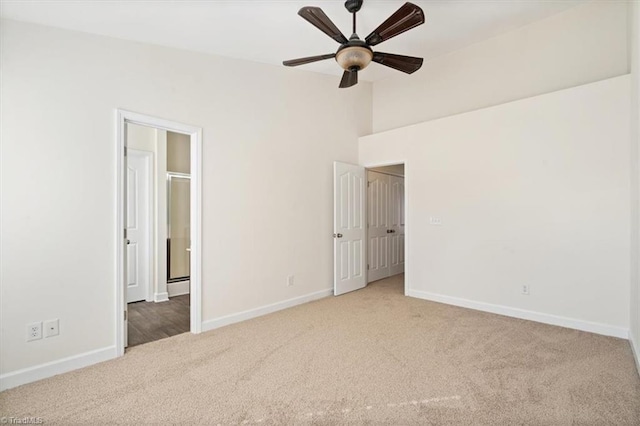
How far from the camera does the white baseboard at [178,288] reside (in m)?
4.74

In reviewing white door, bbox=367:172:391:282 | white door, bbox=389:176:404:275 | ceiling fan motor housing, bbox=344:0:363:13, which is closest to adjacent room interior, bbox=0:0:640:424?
ceiling fan motor housing, bbox=344:0:363:13

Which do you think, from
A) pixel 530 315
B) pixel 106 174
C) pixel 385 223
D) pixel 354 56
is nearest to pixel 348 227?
pixel 385 223

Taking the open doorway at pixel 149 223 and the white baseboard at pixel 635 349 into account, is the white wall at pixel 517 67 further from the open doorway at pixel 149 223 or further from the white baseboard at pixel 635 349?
the open doorway at pixel 149 223

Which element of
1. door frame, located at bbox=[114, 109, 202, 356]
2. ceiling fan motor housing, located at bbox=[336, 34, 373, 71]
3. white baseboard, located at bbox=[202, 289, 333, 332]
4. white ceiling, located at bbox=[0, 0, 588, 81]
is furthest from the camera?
white baseboard, located at bbox=[202, 289, 333, 332]

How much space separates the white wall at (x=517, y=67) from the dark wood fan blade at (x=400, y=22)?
2392 mm

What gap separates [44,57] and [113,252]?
1.57m

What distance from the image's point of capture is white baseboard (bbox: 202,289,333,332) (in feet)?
11.0

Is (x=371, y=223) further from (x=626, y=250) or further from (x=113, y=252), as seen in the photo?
(x=113, y=252)

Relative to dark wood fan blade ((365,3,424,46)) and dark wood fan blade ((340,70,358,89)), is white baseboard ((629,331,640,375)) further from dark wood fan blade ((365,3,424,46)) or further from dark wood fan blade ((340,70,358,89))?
dark wood fan blade ((340,70,358,89))

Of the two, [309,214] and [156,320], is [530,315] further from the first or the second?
[156,320]

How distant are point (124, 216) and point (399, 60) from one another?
286cm

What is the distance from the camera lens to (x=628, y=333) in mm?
3004

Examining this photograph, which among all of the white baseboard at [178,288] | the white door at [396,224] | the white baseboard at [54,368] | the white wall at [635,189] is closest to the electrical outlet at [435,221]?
the white door at [396,224]

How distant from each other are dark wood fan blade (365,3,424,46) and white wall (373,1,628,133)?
2.39 metres
